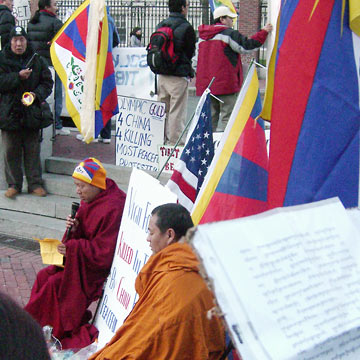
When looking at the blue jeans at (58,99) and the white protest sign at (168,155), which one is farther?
the blue jeans at (58,99)

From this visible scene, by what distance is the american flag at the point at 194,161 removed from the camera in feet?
14.9

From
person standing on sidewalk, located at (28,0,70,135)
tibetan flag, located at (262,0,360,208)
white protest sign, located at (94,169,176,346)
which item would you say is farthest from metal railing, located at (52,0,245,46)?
tibetan flag, located at (262,0,360,208)

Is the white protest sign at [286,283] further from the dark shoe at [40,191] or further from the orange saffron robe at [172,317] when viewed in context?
the dark shoe at [40,191]

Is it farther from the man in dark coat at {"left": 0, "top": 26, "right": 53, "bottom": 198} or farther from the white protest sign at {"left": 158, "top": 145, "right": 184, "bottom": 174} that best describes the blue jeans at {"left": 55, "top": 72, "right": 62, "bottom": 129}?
the white protest sign at {"left": 158, "top": 145, "right": 184, "bottom": 174}

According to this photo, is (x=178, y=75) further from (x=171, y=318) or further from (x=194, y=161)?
(x=171, y=318)

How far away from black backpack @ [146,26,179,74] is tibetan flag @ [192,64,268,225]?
155 inches

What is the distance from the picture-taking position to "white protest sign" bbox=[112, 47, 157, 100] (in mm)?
8359

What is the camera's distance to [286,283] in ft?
5.97

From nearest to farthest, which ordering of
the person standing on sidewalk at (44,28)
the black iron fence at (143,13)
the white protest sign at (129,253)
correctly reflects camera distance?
the white protest sign at (129,253), the person standing on sidewalk at (44,28), the black iron fence at (143,13)

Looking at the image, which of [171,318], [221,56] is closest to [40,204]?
[221,56]

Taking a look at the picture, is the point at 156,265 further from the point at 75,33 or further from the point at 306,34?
the point at 75,33

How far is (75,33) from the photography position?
24.0 ft

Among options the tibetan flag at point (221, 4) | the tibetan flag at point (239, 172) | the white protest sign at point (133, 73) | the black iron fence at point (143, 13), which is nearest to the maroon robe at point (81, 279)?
the tibetan flag at point (239, 172)

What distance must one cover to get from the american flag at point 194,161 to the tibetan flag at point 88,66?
251 centimetres
